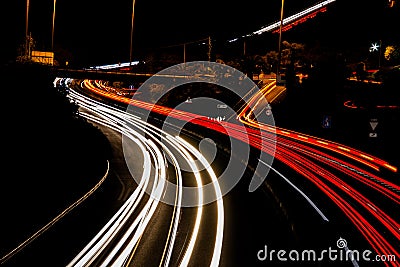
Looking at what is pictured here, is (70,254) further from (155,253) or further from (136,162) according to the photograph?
(136,162)

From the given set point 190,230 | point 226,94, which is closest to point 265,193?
point 190,230

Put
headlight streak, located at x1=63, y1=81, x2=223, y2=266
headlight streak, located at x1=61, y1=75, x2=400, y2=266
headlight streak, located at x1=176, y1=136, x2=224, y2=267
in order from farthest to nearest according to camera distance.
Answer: headlight streak, located at x1=61, y1=75, x2=400, y2=266
headlight streak, located at x1=176, y1=136, x2=224, y2=267
headlight streak, located at x1=63, y1=81, x2=223, y2=266

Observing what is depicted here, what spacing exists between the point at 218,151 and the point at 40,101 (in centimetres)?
1335

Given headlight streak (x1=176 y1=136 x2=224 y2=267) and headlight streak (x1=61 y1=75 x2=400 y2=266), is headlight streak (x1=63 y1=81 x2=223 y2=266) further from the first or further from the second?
headlight streak (x1=61 y1=75 x2=400 y2=266)

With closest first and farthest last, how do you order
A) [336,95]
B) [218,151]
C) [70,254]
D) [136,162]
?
1. [70,254]
2. [136,162]
3. [218,151]
4. [336,95]

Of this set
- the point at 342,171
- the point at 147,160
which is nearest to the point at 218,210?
the point at 342,171

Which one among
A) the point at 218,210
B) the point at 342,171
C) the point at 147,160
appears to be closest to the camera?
the point at 218,210

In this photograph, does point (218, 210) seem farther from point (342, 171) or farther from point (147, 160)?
point (147, 160)

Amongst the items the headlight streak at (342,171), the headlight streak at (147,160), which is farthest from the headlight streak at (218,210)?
the headlight streak at (342,171)

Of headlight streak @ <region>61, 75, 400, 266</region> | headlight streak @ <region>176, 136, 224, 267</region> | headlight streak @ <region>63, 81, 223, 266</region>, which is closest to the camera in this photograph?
headlight streak @ <region>63, 81, 223, 266</region>

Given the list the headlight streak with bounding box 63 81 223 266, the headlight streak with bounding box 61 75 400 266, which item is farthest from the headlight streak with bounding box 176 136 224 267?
the headlight streak with bounding box 61 75 400 266

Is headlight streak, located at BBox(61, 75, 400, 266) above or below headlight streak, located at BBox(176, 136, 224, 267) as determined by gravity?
above

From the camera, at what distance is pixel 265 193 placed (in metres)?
23.5

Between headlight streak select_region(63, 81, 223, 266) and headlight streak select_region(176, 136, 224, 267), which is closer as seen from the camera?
headlight streak select_region(63, 81, 223, 266)
